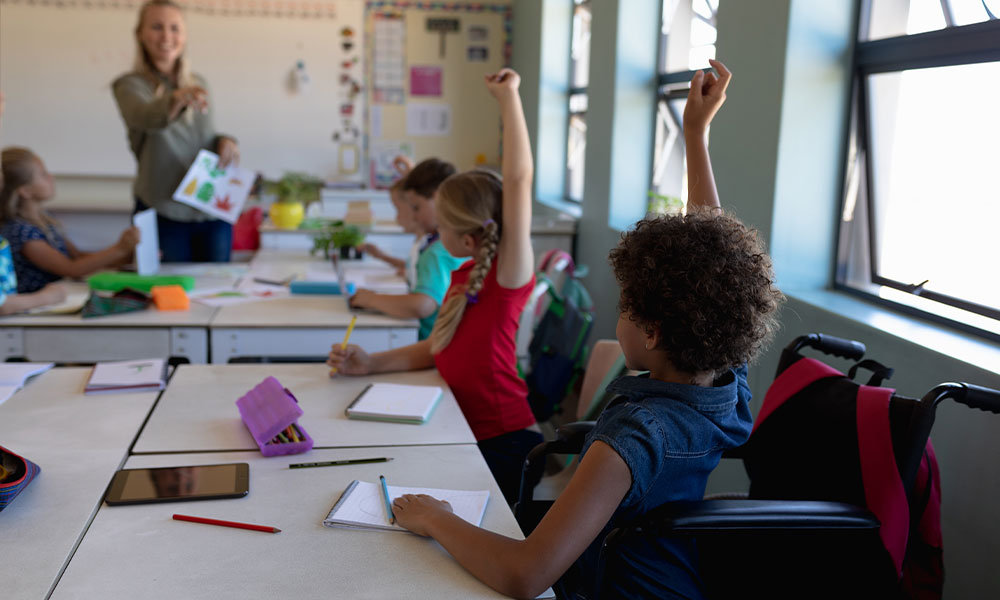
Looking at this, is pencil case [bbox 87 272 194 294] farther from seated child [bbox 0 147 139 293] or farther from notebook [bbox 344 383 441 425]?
notebook [bbox 344 383 441 425]

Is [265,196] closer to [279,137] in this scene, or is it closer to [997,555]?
[279,137]

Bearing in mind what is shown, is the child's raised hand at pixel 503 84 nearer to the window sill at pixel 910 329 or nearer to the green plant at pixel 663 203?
the window sill at pixel 910 329

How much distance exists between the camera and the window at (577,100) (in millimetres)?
5117

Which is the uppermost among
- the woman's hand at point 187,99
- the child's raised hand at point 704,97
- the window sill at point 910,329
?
the woman's hand at point 187,99

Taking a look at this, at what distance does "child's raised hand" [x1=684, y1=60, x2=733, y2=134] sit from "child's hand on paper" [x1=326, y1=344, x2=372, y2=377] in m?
0.93

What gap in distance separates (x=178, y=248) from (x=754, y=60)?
2498 millimetres

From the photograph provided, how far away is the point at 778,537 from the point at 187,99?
9.27 ft

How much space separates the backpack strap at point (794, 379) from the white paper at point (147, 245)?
244cm

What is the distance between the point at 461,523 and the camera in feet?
3.77

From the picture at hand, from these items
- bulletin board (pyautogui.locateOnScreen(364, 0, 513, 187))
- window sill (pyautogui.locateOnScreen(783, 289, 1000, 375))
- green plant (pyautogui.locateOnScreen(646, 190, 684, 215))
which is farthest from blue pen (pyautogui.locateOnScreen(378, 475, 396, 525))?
bulletin board (pyautogui.locateOnScreen(364, 0, 513, 187))

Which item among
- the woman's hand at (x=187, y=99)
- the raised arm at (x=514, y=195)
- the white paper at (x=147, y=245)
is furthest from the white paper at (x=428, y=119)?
the raised arm at (x=514, y=195)

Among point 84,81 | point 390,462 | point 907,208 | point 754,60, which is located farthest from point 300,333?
point 84,81

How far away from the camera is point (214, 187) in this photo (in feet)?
11.3

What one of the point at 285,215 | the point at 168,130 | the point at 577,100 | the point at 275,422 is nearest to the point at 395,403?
the point at 275,422
